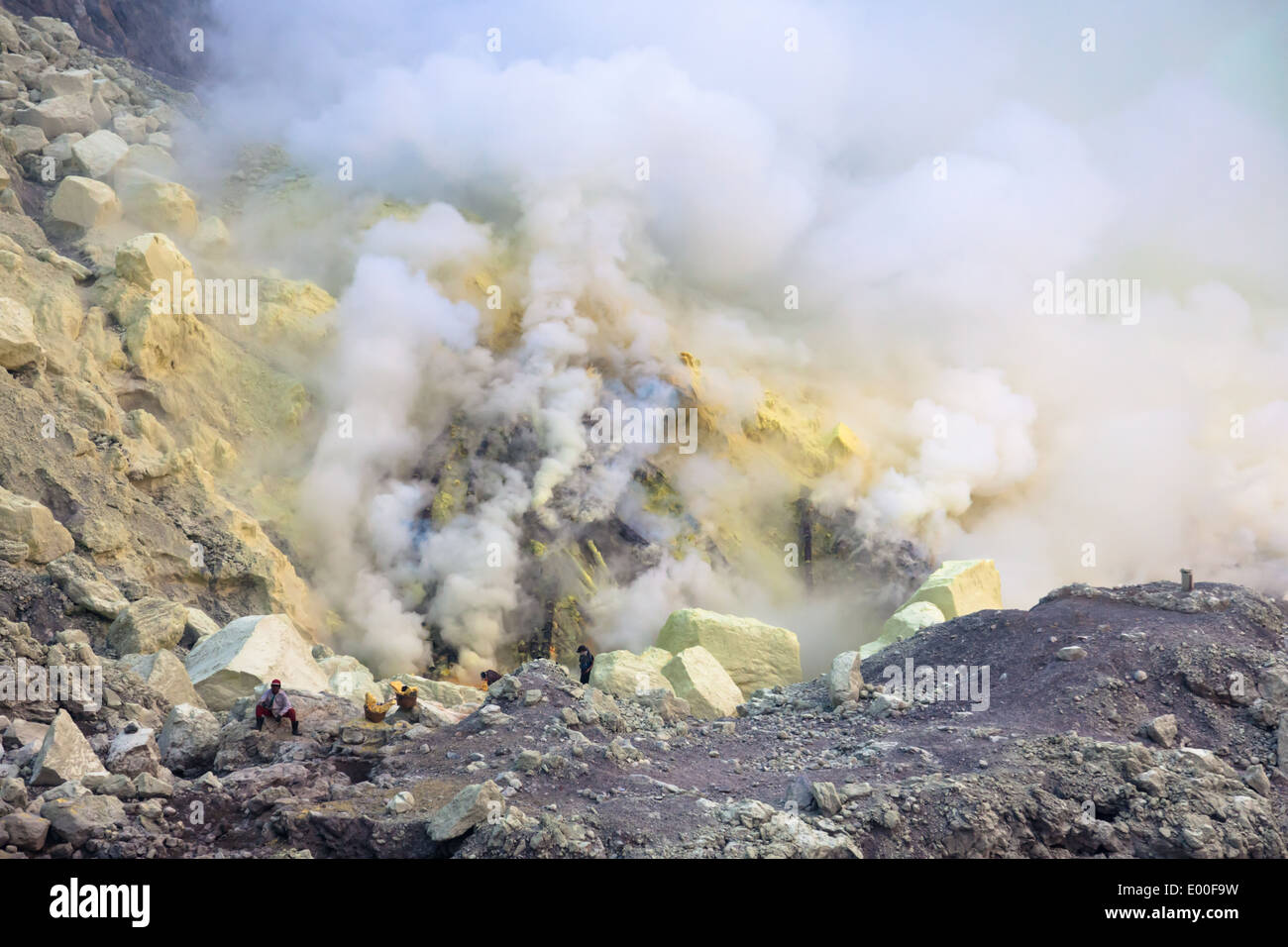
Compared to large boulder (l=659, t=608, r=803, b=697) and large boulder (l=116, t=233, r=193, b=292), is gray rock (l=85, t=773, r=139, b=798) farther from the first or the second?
large boulder (l=116, t=233, r=193, b=292)

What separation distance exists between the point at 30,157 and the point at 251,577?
13732 mm

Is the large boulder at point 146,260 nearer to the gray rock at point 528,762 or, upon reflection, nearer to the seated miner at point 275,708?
the seated miner at point 275,708

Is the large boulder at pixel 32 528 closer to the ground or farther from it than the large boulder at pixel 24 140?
closer to the ground

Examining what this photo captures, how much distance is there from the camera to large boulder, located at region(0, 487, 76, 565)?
13.8 metres

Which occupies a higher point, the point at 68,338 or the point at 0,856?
the point at 68,338

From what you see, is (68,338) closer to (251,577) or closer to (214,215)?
(251,577)

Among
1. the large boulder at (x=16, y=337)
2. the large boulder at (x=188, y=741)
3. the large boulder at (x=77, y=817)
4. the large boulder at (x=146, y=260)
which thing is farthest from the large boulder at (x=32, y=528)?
the large boulder at (x=146, y=260)

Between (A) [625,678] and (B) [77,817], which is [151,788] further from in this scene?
(A) [625,678]

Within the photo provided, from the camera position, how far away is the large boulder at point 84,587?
551 inches

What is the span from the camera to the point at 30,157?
2398 centimetres

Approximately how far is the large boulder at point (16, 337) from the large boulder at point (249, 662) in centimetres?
629

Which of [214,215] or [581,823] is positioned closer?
[581,823]
